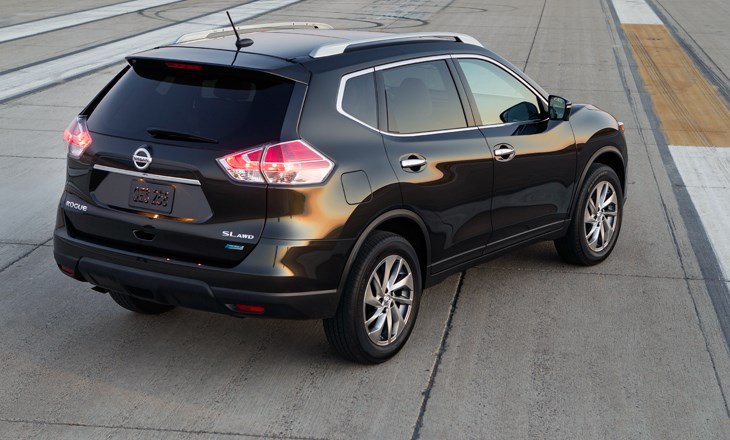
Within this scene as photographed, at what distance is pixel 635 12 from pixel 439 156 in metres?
25.6

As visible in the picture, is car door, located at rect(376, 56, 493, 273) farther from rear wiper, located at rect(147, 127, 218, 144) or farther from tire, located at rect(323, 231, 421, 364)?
rear wiper, located at rect(147, 127, 218, 144)

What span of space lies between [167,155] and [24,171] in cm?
531

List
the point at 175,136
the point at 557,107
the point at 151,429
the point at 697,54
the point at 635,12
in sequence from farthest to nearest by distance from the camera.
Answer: the point at 635,12
the point at 697,54
the point at 557,107
the point at 175,136
the point at 151,429

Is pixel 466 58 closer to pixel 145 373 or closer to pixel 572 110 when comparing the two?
pixel 572 110

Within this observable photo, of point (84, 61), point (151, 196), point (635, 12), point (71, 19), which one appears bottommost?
point (635, 12)

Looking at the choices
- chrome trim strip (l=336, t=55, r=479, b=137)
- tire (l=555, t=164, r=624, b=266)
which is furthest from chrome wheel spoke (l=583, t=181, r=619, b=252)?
chrome trim strip (l=336, t=55, r=479, b=137)

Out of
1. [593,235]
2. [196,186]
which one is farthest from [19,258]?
[593,235]

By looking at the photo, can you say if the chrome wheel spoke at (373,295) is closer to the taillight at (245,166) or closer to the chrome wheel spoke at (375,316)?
the chrome wheel spoke at (375,316)

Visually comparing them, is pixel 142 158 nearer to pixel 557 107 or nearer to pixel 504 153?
pixel 504 153

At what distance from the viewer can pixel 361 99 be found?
5.37m

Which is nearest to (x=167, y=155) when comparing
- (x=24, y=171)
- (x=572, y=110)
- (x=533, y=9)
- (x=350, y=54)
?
(x=350, y=54)

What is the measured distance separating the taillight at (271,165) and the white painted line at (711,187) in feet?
11.8

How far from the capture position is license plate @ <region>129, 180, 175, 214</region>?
16.4ft

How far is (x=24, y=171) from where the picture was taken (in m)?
9.79
